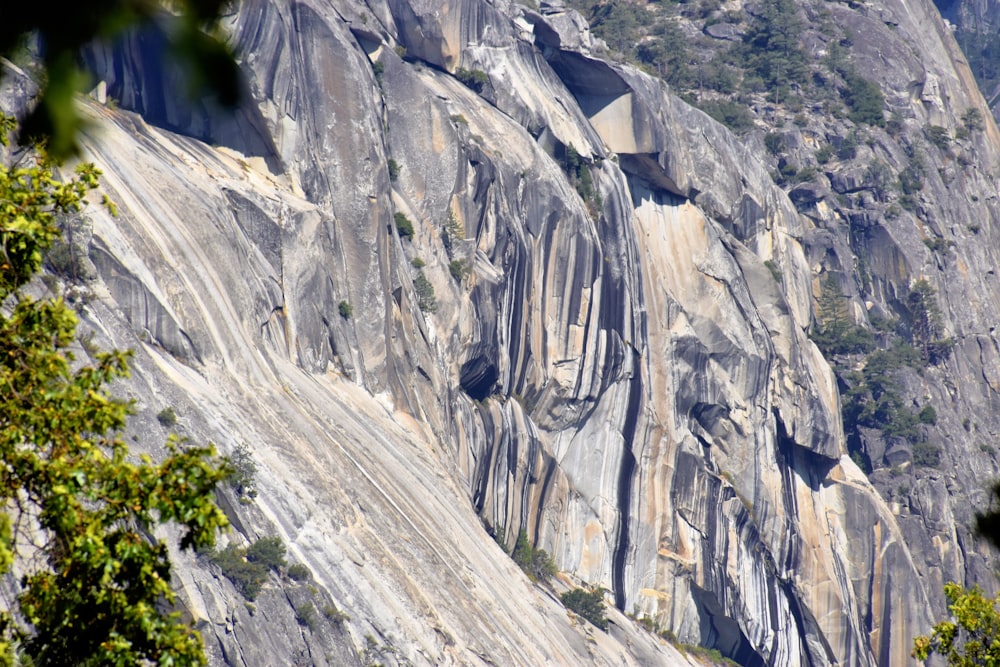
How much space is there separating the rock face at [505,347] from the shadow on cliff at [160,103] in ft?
0.43

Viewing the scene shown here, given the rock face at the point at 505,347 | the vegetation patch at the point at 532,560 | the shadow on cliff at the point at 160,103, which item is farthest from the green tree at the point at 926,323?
the shadow on cliff at the point at 160,103

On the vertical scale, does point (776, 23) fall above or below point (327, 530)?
above

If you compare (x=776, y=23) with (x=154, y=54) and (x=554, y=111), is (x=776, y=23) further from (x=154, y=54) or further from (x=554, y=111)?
(x=154, y=54)

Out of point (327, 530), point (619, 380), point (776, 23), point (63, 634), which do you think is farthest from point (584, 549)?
point (776, 23)

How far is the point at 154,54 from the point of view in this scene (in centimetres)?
4294

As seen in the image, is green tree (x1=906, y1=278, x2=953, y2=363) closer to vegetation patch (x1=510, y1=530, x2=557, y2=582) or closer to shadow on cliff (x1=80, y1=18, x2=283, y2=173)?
vegetation patch (x1=510, y1=530, x2=557, y2=582)

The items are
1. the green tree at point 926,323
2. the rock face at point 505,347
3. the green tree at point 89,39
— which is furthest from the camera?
the green tree at point 926,323

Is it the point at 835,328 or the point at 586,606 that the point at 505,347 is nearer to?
the point at 586,606

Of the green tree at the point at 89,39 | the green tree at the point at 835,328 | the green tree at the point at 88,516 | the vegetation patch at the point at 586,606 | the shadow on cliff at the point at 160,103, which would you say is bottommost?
the vegetation patch at the point at 586,606

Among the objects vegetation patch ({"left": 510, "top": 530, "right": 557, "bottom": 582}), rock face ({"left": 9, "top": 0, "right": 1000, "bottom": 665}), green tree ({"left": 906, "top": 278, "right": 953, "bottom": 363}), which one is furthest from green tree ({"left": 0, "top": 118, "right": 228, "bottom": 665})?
green tree ({"left": 906, "top": 278, "right": 953, "bottom": 363})

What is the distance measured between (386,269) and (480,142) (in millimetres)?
12136

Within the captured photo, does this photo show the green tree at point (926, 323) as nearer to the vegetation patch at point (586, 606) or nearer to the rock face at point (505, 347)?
the rock face at point (505, 347)

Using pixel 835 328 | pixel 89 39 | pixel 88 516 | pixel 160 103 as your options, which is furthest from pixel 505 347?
pixel 89 39

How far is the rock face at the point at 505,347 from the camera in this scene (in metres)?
36.3
